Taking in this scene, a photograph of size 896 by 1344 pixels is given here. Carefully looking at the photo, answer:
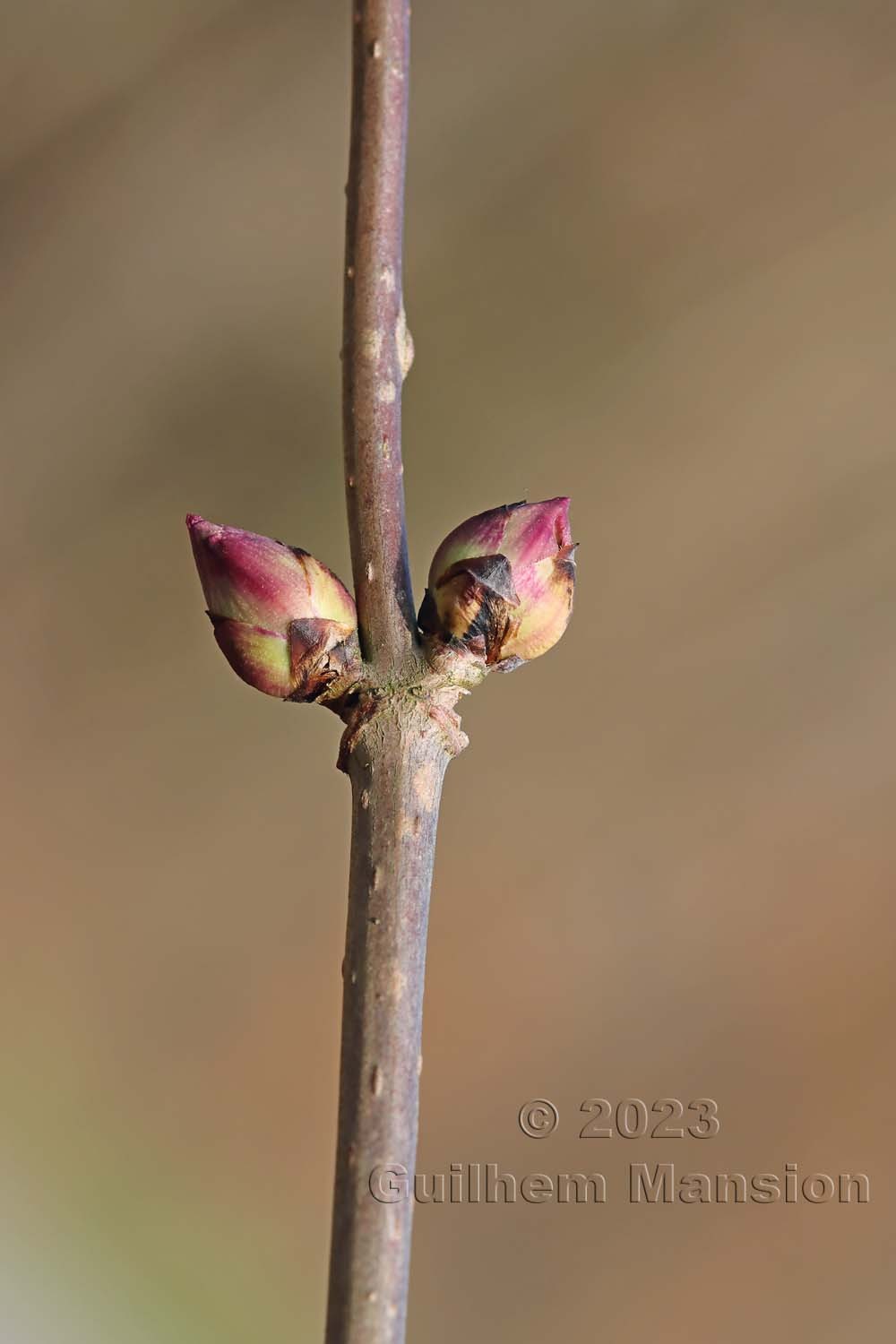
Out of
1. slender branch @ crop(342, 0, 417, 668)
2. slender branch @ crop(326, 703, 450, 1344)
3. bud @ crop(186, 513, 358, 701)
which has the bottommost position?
slender branch @ crop(326, 703, 450, 1344)

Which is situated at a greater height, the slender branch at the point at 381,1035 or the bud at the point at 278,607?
the bud at the point at 278,607

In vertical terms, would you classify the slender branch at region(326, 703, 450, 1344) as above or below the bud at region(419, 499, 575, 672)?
below

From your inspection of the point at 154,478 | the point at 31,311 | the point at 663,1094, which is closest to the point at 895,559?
the point at 663,1094

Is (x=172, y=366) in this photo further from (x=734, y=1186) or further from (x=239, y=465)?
(x=734, y=1186)

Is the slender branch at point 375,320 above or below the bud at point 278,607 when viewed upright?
above

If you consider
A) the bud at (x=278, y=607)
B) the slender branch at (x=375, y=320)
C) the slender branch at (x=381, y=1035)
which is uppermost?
the slender branch at (x=375, y=320)

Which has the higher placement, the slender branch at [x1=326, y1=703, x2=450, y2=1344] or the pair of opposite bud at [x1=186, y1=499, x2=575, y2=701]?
the pair of opposite bud at [x1=186, y1=499, x2=575, y2=701]
